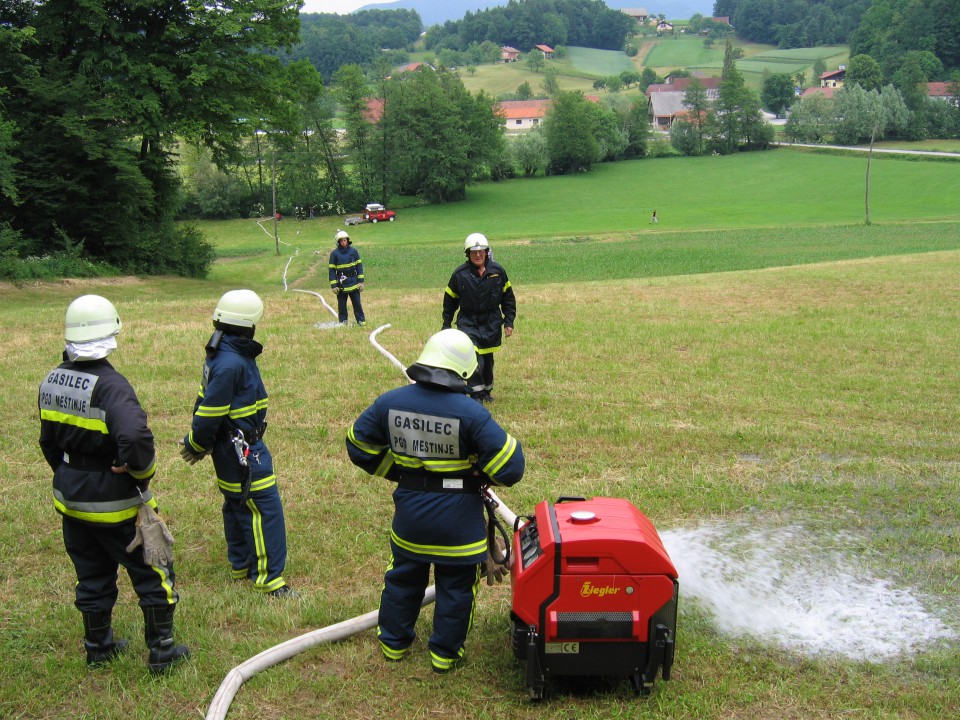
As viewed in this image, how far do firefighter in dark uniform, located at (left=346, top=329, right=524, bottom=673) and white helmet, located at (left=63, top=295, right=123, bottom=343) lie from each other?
1527mm

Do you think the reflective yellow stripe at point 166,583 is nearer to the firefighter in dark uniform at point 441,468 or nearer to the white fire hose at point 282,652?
the white fire hose at point 282,652

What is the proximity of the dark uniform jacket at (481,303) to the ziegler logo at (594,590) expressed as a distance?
242 inches

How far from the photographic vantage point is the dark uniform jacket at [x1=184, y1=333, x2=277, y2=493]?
5.71m

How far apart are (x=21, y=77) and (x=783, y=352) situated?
2710 centimetres

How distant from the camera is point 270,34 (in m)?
33.5

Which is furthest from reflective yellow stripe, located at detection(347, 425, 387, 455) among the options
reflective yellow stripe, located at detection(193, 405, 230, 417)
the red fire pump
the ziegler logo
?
the ziegler logo

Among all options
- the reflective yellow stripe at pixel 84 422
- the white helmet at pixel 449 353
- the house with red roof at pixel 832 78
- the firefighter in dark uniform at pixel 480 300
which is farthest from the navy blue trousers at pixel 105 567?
the house with red roof at pixel 832 78

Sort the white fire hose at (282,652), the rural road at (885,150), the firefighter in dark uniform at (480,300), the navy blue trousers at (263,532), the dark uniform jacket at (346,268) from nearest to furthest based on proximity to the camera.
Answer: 1. the white fire hose at (282,652)
2. the navy blue trousers at (263,532)
3. the firefighter in dark uniform at (480,300)
4. the dark uniform jacket at (346,268)
5. the rural road at (885,150)

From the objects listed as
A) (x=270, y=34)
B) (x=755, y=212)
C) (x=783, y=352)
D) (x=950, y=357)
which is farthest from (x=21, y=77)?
(x=755, y=212)

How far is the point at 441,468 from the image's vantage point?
472 cm

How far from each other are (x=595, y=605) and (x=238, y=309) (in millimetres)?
3091

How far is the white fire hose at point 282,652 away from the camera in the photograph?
14.7 feet

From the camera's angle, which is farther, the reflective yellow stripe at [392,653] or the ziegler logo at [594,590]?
the reflective yellow stripe at [392,653]

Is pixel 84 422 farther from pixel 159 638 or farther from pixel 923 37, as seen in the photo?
pixel 923 37
